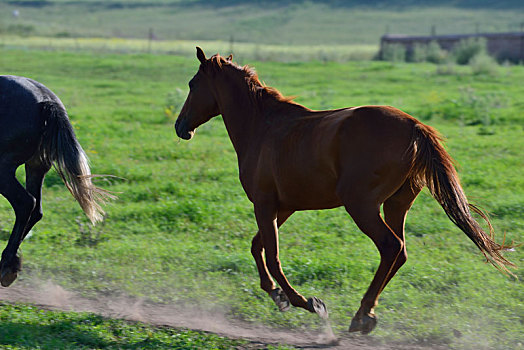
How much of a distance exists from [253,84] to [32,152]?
2.22m

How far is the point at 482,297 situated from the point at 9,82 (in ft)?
15.6

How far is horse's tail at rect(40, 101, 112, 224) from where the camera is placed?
6082mm

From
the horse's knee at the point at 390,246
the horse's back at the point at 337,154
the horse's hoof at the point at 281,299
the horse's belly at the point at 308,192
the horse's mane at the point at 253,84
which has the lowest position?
the horse's hoof at the point at 281,299

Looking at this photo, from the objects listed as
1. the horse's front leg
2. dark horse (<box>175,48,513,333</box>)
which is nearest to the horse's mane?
dark horse (<box>175,48,513,333</box>)

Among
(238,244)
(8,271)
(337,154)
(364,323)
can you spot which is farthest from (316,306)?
(8,271)

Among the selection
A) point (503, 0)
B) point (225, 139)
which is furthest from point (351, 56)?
point (503, 0)

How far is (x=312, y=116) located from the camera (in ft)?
17.1

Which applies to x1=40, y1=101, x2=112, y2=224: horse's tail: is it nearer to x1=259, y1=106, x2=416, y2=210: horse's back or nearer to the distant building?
x1=259, y1=106, x2=416, y2=210: horse's back

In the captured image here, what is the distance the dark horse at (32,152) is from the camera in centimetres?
590

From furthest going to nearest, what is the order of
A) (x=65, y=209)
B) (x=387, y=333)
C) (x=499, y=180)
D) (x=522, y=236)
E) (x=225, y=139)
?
(x=225, y=139) < (x=499, y=180) < (x=65, y=209) < (x=522, y=236) < (x=387, y=333)

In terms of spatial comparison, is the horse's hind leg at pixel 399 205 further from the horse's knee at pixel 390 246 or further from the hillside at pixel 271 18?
the hillside at pixel 271 18

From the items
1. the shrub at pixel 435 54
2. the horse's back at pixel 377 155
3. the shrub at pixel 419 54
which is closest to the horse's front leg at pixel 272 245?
the horse's back at pixel 377 155

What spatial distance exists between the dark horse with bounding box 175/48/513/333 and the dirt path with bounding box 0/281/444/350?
266mm

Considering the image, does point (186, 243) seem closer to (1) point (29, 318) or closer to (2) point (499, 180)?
(1) point (29, 318)
